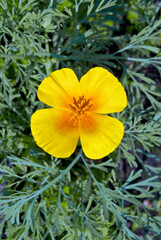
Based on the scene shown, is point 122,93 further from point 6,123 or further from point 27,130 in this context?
point 27,130

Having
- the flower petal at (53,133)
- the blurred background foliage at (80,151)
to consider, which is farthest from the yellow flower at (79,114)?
the blurred background foliage at (80,151)

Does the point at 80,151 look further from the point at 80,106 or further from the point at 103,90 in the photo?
the point at 103,90

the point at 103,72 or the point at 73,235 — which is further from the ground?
the point at 103,72

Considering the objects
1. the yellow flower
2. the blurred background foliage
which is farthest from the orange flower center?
the blurred background foliage

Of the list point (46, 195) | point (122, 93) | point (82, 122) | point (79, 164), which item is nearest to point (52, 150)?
point (82, 122)

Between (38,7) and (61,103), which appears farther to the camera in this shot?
(38,7)

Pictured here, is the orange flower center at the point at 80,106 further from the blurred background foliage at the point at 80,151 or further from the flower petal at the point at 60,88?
the blurred background foliage at the point at 80,151

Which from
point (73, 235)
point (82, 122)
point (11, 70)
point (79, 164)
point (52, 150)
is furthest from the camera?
point (79, 164)

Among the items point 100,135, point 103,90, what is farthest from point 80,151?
point 103,90
